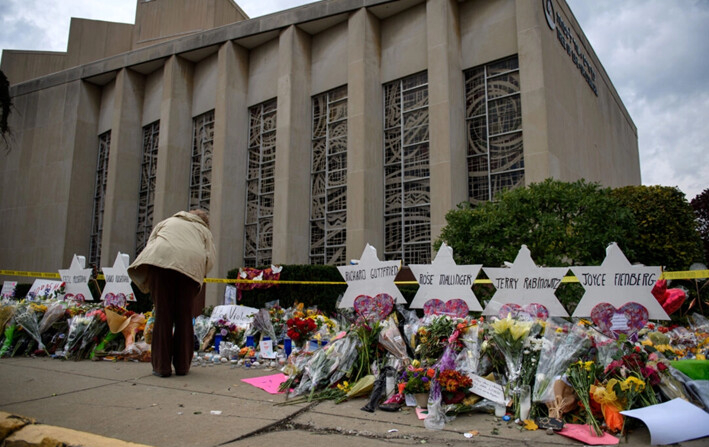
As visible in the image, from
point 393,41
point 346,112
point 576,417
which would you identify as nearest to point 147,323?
point 576,417

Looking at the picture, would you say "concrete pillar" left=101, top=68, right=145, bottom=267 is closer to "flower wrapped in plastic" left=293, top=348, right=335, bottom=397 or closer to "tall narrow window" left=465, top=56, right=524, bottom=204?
"tall narrow window" left=465, top=56, right=524, bottom=204

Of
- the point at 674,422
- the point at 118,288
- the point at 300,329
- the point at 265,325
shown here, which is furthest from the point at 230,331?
the point at 674,422

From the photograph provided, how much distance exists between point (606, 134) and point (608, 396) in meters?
20.0

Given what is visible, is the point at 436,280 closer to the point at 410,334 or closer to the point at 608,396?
the point at 410,334

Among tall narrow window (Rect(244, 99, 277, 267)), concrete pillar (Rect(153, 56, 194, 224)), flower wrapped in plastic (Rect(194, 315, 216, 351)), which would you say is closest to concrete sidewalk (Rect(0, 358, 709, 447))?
flower wrapped in plastic (Rect(194, 315, 216, 351))

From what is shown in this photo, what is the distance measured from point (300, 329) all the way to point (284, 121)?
12704 millimetres

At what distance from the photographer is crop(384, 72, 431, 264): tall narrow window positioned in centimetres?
1569

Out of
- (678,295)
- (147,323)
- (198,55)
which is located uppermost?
(198,55)

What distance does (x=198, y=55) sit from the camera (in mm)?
22188

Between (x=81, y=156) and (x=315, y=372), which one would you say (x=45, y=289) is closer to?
(x=315, y=372)

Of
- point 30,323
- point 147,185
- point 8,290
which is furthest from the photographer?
point 147,185

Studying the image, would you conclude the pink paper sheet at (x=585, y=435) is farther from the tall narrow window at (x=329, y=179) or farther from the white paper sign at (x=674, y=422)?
the tall narrow window at (x=329, y=179)

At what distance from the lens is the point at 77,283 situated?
970 centimetres

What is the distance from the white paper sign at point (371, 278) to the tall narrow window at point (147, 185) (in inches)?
784
